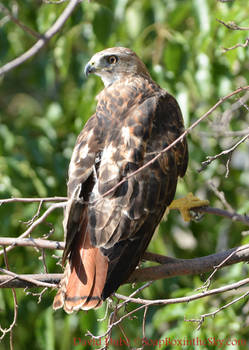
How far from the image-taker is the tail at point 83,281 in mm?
2906

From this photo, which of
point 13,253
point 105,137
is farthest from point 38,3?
point 105,137

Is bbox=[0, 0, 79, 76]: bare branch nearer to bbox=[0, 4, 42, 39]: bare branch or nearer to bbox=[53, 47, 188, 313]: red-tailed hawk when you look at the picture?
bbox=[0, 4, 42, 39]: bare branch

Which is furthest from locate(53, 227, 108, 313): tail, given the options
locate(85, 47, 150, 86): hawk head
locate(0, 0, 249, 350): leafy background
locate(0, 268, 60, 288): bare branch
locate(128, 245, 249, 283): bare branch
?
locate(85, 47, 150, 86): hawk head

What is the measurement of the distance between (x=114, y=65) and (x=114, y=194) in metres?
1.42

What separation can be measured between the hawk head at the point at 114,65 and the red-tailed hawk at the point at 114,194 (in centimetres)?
54

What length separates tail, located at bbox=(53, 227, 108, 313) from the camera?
2906mm

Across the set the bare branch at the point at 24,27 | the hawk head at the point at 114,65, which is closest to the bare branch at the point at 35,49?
the bare branch at the point at 24,27

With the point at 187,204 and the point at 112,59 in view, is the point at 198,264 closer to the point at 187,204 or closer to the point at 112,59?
the point at 187,204

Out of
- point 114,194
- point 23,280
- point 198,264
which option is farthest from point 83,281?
point 198,264

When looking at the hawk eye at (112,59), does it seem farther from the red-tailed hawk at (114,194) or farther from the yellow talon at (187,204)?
the yellow talon at (187,204)

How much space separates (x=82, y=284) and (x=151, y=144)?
876mm

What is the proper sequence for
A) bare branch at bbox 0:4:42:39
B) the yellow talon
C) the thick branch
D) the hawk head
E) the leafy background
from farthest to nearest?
the hawk head, the leafy background, the yellow talon, the thick branch, bare branch at bbox 0:4:42:39

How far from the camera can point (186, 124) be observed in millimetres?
4117

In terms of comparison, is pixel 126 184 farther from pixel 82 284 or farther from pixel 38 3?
pixel 38 3
